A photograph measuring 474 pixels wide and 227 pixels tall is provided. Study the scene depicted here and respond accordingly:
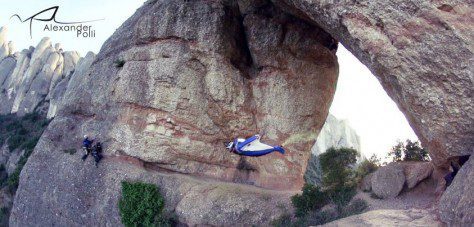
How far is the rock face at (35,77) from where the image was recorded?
2216 inches

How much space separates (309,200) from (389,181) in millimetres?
3024

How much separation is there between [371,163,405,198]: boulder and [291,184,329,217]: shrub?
1.98 m

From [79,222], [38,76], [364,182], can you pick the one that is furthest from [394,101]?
[38,76]

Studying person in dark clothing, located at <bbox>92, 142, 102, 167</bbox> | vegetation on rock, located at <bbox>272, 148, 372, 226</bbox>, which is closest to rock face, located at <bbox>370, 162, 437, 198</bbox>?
vegetation on rock, located at <bbox>272, 148, 372, 226</bbox>

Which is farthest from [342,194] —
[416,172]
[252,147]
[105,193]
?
[105,193]

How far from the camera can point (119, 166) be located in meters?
19.4

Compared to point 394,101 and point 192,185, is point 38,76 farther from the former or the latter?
point 394,101

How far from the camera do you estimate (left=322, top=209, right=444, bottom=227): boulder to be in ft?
34.7

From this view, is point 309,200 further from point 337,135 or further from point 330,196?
point 337,135

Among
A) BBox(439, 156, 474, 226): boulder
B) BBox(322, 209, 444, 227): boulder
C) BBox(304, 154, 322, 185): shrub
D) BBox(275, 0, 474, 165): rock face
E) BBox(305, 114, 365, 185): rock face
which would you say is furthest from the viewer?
BBox(305, 114, 365, 185): rock face

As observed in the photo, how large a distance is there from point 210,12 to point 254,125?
229 inches

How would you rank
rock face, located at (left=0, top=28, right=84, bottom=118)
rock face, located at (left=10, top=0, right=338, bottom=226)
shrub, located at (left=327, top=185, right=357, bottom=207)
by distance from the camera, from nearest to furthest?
1. shrub, located at (left=327, top=185, right=357, bottom=207)
2. rock face, located at (left=10, top=0, right=338, bottom=226)
3. rock face, located at (left=0, top=28, right=84, bottom=118)

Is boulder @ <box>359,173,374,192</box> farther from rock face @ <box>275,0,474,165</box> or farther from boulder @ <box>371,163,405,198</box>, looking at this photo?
rock face @ <box>275,0,474,165</box>

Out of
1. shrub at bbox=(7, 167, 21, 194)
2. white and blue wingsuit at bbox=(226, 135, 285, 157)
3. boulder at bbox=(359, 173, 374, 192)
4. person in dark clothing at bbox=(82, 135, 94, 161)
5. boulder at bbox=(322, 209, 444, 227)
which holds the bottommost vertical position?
boulder at bbox=(322, 209, 444, 227)
